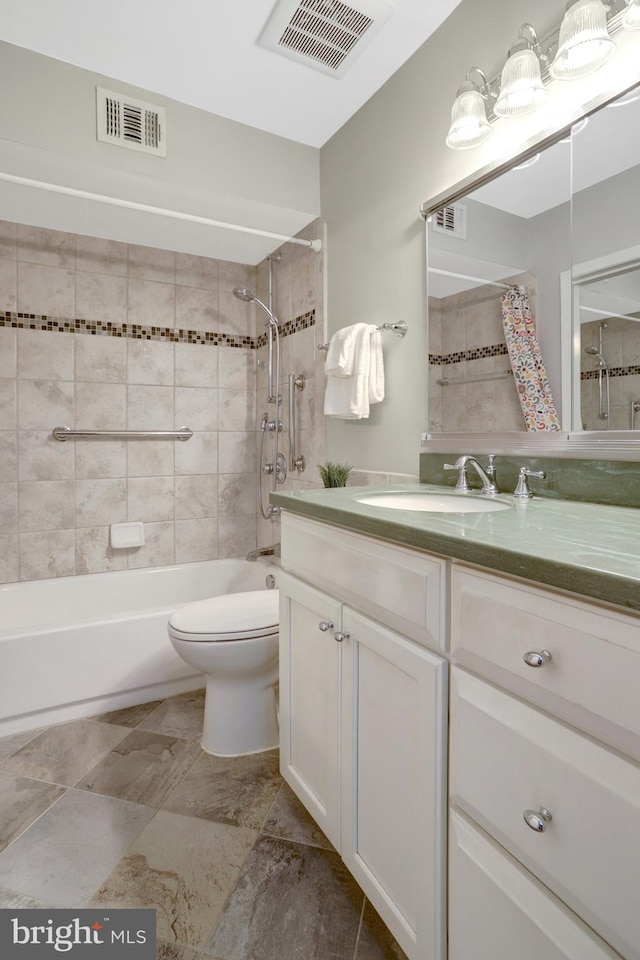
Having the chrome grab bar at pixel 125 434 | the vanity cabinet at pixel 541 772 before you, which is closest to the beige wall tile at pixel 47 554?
the chrome grab bar at pixel 125 434

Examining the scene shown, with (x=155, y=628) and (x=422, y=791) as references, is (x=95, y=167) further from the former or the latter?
(x=422, y=791)

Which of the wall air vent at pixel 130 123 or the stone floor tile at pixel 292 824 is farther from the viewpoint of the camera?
the wall air vent at pixel 130 123

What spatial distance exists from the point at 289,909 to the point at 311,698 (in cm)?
45

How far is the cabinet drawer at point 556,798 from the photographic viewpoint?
0.58 m

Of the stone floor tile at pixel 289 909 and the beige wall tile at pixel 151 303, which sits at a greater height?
the beige wall tile at pixel 151 303

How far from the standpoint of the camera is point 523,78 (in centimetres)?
129

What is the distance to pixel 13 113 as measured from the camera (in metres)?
1.76

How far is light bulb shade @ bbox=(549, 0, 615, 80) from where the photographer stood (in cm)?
114

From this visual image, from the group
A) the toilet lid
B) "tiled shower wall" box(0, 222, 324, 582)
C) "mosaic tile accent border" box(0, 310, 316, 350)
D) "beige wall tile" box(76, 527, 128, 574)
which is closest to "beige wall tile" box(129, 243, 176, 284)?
"tiled shower wall" box(0, 222, 324, 582)

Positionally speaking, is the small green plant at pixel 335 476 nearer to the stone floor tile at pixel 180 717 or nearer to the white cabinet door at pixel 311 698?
the white cabinet door at pixel 311 698

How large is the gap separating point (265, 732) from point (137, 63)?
2438mm

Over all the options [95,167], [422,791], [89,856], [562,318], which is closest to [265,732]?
[89,856]

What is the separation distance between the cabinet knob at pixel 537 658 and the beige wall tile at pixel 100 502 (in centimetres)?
246

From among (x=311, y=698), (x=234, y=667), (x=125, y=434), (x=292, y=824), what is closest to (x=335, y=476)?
(x=234, y=667)
